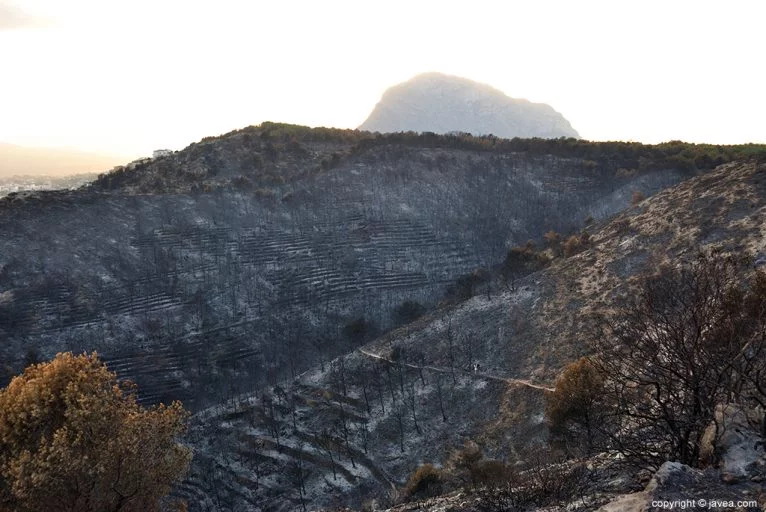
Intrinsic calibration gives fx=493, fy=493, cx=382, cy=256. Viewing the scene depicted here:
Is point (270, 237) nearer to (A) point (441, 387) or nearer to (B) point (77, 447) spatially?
(A) point (441, 387)

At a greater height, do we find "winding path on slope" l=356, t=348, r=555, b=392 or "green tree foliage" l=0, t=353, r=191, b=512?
"green tree foliage" l=0, t=353, r=191, b=512

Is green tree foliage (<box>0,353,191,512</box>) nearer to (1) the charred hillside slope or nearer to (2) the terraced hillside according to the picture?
(2) the terraced hillside

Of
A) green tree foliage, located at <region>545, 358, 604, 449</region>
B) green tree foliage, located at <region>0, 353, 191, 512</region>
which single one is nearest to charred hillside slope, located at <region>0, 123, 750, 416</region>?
green tree foliage, located at <region>545, 358, 604, 449</region>

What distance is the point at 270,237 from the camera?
63.5 m

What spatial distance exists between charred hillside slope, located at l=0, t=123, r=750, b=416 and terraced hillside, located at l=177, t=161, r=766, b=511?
905 centimetres

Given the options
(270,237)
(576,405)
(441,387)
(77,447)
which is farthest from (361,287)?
(77,447)

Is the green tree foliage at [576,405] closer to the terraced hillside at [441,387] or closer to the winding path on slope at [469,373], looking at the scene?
the terraced hillside at [441,387]

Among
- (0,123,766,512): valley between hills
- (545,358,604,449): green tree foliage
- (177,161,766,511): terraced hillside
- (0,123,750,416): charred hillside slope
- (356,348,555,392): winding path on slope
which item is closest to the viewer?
(545,358,604,449): green tree foliage

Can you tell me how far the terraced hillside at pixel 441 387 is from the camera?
3144cm

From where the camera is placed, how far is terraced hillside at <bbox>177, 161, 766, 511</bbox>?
31.4 meters

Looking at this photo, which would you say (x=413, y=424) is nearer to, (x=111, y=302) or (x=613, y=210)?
(x=111, y=302)

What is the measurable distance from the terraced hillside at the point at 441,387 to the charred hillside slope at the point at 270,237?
9.05m

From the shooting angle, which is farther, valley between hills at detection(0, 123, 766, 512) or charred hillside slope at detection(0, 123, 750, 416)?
charred hillside slope at detection(0, 123, 750, 416)

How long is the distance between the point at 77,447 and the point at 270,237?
50.1 metres
